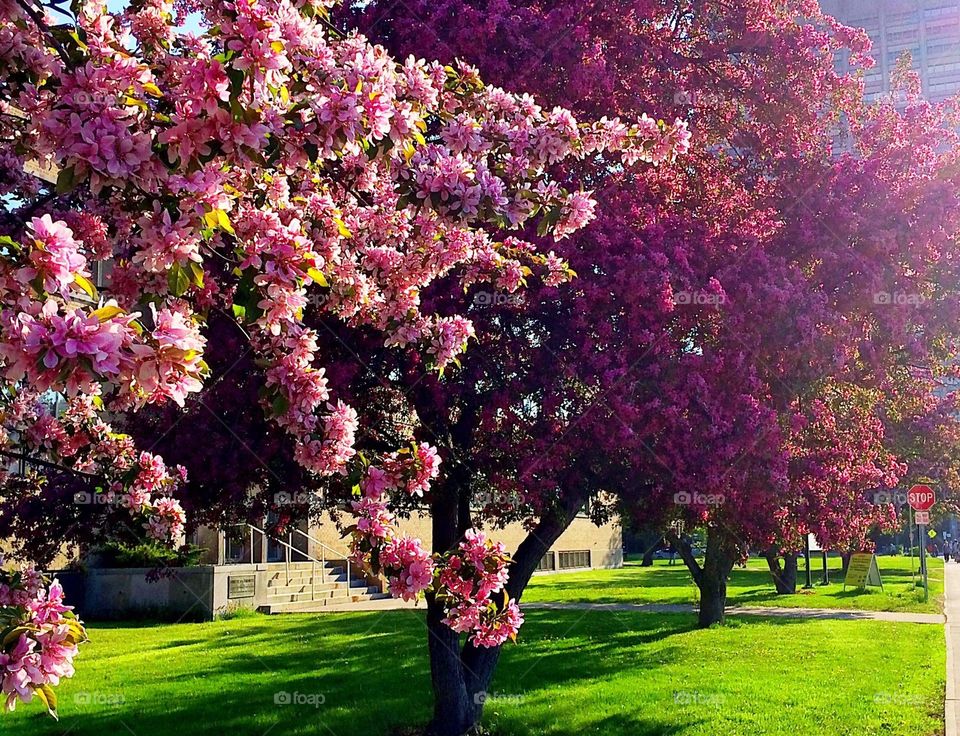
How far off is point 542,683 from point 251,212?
921cm

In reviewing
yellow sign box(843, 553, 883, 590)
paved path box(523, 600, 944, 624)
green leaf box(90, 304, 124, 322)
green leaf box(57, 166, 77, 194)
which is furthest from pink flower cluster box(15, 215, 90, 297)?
yellow sign box(843, 553, 883, 590)

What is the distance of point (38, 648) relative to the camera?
3289 mm

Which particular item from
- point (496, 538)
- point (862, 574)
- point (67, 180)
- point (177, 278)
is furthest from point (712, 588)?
point (67, 180)

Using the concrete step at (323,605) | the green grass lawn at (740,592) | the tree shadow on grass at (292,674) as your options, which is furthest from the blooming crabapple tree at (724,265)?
the green grass lawn at (740,592)

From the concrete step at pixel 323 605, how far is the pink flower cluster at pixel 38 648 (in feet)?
59.5

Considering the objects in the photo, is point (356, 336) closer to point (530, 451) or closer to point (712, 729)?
point (530, 451)

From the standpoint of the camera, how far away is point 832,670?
496 inches

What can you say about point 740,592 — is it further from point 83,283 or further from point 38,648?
point 83,283

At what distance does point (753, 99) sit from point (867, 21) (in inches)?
5540

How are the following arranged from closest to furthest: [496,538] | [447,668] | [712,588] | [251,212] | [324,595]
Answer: [251,212], [447,668], [496,538], [712,588], [324,595]

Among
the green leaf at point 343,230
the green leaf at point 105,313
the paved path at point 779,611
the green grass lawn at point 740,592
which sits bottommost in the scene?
the green grass lawn at point 740,592

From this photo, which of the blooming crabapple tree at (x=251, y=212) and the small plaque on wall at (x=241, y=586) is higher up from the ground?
the blooming crabapple tree at (x=251, y=212)

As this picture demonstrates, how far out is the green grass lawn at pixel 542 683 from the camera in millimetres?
9500

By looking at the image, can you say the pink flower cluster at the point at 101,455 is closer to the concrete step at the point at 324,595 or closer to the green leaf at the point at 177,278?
the green leaf at the point at 177,278
